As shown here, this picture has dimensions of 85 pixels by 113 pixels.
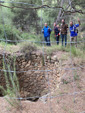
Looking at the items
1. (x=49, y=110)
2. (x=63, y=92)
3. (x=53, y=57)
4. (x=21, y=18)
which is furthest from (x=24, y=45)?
(x=21, y=18)

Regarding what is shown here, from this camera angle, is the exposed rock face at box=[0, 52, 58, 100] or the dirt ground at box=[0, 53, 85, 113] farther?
the exposed rock face at box=[0, 52, 58, 100]

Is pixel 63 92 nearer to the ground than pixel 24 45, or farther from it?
nearer to the ground

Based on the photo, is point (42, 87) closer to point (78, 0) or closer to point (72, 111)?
point (72, 111)

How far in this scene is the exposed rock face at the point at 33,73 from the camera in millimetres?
4383

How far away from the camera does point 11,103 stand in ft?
7.29

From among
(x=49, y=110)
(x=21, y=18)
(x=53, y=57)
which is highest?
(x=21, y=18)

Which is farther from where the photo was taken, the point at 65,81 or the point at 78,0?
the point at 78,0

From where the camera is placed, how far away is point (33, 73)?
4.44 m

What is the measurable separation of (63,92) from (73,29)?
2713 millimetres

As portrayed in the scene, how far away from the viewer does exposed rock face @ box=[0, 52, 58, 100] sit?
4.38 meters

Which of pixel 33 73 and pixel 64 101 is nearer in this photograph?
pixel 64 101

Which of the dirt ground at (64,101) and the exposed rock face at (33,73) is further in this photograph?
the exposed rock face at (33,73)

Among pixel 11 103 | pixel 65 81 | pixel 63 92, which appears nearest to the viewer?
pixel 11 103

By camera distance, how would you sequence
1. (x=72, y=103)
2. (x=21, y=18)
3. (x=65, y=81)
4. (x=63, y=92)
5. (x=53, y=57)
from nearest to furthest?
(x=72, y=103), (x=63, y=92), (x=65, y=81), (x=53, y=57), (x=21, y=18)
